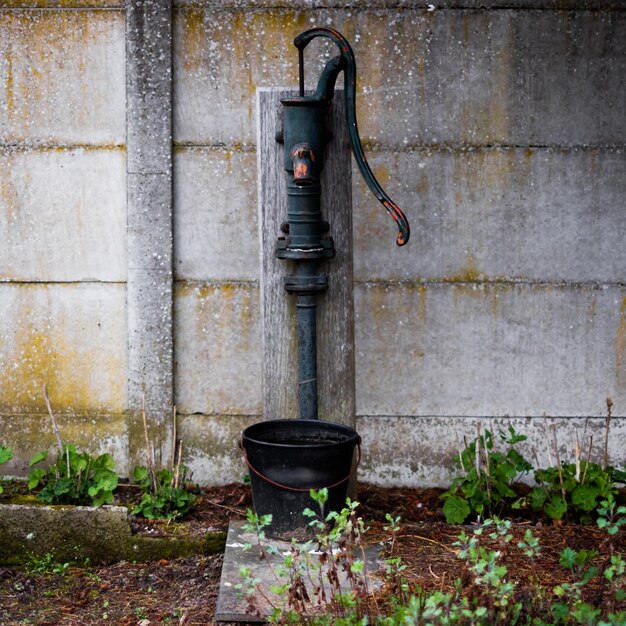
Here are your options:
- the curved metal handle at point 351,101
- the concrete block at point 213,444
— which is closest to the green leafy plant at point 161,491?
the concrete block at point 213,444

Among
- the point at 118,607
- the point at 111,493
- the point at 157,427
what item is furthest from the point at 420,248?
the point at 118,607

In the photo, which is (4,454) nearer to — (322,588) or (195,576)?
A: (195,576)

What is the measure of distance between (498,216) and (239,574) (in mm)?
2257

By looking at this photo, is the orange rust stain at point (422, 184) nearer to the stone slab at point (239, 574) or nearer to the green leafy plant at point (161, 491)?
the green leafy plant at point (161, 491)

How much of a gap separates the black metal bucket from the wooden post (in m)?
0.33

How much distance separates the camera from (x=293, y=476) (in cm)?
388

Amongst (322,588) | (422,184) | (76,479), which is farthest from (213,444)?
Answer: (322,588)

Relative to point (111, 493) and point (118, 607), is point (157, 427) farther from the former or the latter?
point (118, 607)

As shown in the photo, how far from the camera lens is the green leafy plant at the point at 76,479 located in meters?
4.37

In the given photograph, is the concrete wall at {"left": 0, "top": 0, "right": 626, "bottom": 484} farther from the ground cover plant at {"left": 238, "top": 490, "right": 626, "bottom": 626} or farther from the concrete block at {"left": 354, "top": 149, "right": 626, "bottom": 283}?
the ground cover plant at {"left": 238, "top": 490, "right": 626, "bottom": 626}

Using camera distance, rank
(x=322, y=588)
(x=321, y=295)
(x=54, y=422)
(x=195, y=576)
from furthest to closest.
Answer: (x=54, y=422) → (x=321, y=295) → (x=195, y=576) → (x=322, y=588)

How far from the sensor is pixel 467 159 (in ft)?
15.4

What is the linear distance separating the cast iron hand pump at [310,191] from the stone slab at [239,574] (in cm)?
63

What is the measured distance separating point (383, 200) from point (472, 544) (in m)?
1.67
